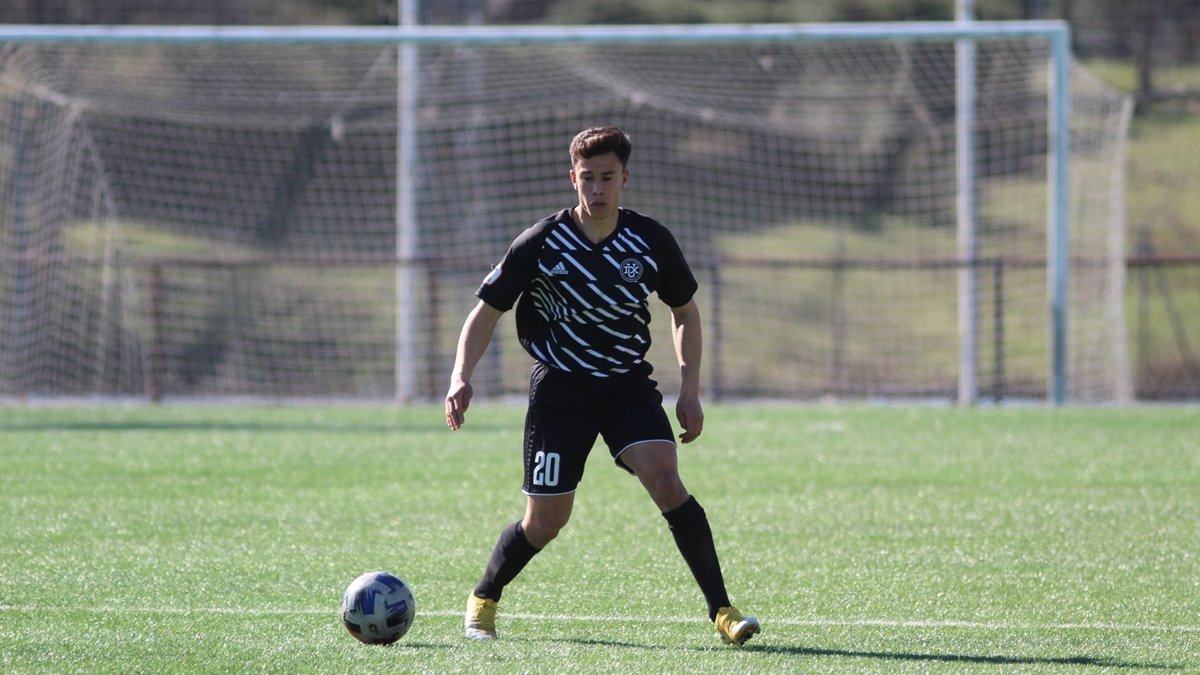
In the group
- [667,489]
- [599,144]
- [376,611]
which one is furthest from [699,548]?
[599,144]

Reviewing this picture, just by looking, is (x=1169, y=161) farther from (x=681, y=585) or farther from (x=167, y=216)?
(x=681, y=585)

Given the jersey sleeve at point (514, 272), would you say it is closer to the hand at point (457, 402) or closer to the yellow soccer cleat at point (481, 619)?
the hand at point (457, 402)

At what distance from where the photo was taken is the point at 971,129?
12641mm

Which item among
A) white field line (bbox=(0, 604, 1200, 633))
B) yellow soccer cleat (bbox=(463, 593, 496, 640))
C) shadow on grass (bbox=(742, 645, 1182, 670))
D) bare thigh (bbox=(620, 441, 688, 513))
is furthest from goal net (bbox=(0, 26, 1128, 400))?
shadow on grass (bbox=(742, 645, 1182, 670))

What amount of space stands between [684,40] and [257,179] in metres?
7.90

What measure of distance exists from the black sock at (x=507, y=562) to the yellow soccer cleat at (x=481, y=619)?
3 cm

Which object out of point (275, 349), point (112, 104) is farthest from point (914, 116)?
point (112, 104)

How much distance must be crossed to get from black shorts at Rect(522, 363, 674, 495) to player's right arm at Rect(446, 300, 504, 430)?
23cm

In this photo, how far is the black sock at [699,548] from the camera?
4.36 meters

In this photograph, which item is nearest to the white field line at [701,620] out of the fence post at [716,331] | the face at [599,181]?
the face at [599,181]

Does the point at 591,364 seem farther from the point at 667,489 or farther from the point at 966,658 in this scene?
the point at 966,658

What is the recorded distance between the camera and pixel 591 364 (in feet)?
14.5

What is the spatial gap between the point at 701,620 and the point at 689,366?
91 centimetres

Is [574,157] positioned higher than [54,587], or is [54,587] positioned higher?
[574,157]
